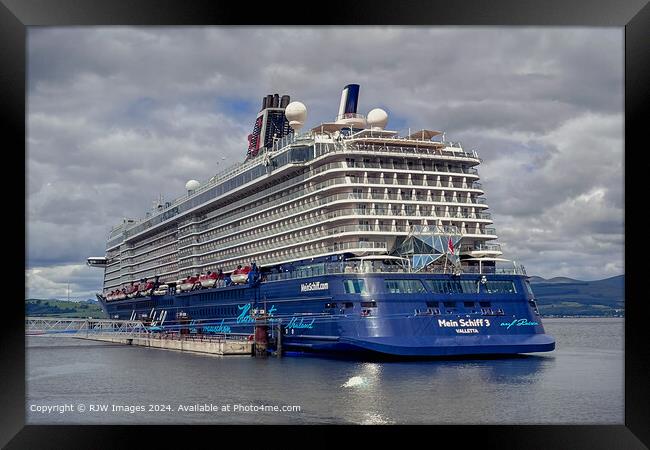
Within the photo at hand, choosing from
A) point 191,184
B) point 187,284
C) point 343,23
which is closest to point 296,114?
point 187,284

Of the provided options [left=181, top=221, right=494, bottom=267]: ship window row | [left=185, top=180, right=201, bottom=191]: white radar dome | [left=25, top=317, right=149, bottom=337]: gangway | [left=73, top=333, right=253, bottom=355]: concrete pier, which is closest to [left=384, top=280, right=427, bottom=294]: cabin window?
[left=181, top=221, right=494, bottom=267]: ship window row

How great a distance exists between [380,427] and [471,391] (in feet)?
35.8

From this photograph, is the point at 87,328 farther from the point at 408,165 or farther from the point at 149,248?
the point at 408,165

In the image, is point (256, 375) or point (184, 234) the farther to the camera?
point (184, 234)

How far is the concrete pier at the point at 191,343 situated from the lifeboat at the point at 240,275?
10.3 ft

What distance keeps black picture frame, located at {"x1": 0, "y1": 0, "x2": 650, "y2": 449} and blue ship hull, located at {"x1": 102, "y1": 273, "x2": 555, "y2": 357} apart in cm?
1659

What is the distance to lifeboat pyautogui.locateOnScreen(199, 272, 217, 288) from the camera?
49656 mm

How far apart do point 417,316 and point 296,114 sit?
58.0ft

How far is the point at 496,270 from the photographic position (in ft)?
118

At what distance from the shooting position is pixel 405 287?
111ft

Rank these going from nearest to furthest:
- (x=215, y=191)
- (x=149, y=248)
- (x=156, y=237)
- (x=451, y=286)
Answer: (x=451, y=286) < (x=215, y=191) < (x=156, y=237) < (x=149, y=248)

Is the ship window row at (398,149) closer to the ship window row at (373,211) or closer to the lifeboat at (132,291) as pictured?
the ship window row at (373,211)

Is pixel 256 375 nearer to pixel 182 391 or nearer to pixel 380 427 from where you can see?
pixel 182 391
